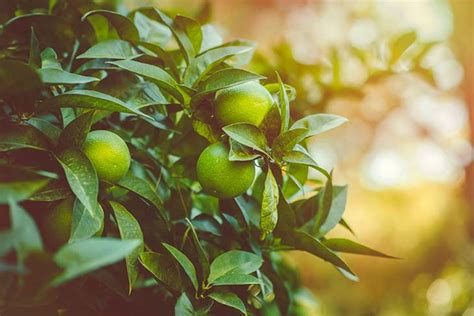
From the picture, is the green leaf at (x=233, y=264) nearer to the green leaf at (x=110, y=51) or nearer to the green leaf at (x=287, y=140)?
the green leaf at (x=287, y=140)

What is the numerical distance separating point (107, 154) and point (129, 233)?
8 cm

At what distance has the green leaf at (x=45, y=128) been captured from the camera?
0.47 meters

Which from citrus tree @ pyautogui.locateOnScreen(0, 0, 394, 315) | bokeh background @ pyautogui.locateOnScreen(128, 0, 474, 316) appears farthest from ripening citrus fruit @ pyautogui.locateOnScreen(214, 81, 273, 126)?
bokeh background @ pyautogui.locateOnScreen(128, 0, 474, 316)

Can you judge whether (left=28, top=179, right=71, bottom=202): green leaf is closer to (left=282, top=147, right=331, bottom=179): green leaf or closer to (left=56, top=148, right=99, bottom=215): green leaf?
(left=56, top=148, right=99, bottom=215): green leaf

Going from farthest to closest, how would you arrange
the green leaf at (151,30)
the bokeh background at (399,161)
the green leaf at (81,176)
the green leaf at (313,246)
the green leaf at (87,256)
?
the bokeh background at (399,161) < the green leaf at (151,30) < the green leaf at (313,246) < the green leaf at (81,176) < the green leaf at (87,256)

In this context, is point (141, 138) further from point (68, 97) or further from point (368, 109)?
point (368, 109)

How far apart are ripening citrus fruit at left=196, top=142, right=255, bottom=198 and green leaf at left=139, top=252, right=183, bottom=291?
84 millimetres

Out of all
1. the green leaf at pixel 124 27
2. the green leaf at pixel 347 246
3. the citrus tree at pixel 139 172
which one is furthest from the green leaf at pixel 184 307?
the green leaf at pixel 124 27

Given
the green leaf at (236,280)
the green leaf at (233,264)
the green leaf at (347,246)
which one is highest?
the green leaf at (236,280)

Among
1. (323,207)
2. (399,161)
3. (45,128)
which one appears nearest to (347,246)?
(323,207)

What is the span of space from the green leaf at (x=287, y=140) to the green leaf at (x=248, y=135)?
0.01 m

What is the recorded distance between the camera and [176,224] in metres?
0.61

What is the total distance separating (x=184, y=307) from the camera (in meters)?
0.47

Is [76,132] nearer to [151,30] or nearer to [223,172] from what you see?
[223,172]
